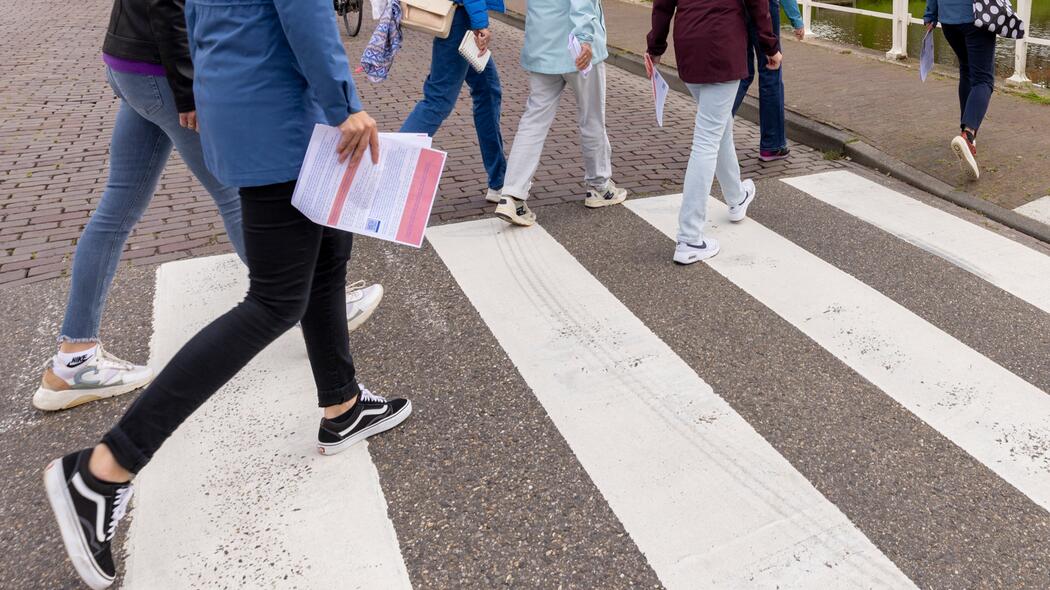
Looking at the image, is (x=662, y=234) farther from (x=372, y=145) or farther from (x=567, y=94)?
(x=567, y=94)

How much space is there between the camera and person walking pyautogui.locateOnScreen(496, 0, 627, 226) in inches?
186

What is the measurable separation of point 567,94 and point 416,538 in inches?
271

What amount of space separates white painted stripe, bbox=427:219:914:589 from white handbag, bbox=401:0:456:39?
1357 mm

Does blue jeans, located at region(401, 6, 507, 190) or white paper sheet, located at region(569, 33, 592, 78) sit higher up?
white paper sheet, located at region(569, 33, 592, 78)

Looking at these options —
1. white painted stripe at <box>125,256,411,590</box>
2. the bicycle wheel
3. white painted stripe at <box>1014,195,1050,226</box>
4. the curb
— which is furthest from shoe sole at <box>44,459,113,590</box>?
the bicycle wheel

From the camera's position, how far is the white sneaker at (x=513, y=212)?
5.01 m

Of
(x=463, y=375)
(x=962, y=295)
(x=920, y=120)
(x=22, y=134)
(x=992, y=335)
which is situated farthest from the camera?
(x=22, y=134)

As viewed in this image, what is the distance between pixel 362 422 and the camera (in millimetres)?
2998

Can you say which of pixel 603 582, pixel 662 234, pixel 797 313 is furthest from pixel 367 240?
pixel 603 582

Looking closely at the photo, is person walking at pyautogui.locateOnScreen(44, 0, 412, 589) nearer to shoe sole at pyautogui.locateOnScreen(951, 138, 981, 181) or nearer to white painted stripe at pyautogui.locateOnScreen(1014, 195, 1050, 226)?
white painted stripe at pyautogui.locateOnScreen(1014, 195, 1050, 226)

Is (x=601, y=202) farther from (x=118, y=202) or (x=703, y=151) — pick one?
(x=118, y=202)

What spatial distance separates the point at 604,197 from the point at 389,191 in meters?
3.00

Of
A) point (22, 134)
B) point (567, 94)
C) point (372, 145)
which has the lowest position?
point (567, 94)

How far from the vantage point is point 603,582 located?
237 cm
